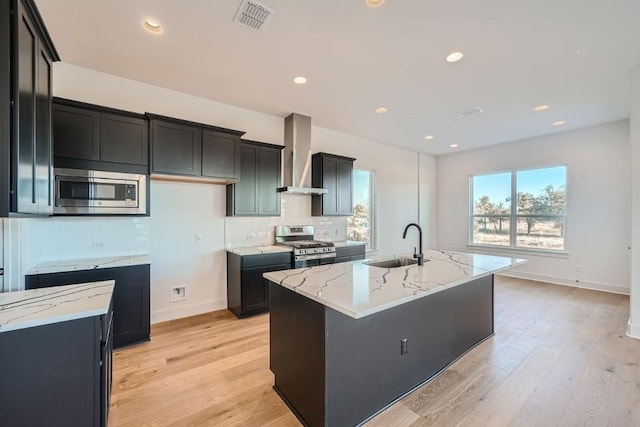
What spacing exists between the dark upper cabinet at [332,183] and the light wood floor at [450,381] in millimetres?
2116

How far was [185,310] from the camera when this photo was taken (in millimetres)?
3570

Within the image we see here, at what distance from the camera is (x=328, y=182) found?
4.61m

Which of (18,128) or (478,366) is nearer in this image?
(18,128)

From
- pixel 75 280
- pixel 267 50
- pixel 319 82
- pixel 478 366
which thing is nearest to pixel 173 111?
pixel 267 50

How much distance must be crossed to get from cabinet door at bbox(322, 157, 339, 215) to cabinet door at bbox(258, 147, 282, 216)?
816 millimetres

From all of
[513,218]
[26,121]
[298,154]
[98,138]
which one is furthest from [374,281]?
[513,218]

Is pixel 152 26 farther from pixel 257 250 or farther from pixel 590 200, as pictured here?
pixel 590 200

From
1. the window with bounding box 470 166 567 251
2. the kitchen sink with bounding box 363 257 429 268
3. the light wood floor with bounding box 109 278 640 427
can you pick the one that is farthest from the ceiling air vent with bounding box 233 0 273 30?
the window with bounding box 470 166 567 251

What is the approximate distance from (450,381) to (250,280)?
94.8 inches

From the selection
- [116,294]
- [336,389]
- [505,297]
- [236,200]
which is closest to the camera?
[336,389]

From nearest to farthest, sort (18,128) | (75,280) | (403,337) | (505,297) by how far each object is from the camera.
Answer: (18,128)
(403,337)
(75,280)
(505,297)

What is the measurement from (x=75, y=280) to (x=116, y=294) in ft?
1.18

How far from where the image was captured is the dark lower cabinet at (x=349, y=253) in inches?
173

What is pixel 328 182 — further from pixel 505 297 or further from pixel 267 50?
pixel 505 297
